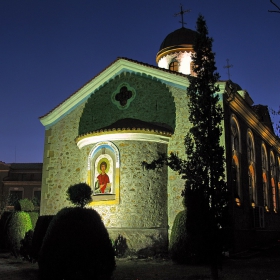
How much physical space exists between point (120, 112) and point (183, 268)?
8.41m

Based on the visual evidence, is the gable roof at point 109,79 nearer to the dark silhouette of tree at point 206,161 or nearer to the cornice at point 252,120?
the cornice at point 252,120

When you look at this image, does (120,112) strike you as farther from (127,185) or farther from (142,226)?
(142,226)

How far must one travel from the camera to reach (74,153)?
18.1 m

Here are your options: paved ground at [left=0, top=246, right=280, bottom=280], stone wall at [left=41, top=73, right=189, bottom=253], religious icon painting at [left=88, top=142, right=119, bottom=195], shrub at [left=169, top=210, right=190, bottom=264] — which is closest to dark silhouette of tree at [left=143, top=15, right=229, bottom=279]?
paved ground at [left=0, top=246, right=280, bottom=280]

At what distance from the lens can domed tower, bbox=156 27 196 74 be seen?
22656 millimetres

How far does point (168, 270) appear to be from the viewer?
1141 centimetres

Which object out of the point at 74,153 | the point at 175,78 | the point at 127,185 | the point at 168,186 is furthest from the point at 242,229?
the point at 74,153

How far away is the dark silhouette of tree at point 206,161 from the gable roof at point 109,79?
5.24 metres

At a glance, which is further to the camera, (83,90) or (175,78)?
(83,90)

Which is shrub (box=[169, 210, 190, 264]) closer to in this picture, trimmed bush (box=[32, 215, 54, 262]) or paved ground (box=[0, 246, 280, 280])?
paved ground (box=[0, 246, 280, 280])

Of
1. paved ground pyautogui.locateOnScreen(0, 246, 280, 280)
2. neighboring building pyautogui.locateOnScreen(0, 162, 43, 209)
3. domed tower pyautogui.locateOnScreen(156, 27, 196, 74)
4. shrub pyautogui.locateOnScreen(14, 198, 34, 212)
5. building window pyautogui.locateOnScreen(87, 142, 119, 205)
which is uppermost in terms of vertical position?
domed tower pyautogui.locateOnScreen(156, 27, 196, 74)

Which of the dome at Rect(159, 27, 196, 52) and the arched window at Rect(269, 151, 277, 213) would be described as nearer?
the arched window at Rect(269, 151, 277, 213)

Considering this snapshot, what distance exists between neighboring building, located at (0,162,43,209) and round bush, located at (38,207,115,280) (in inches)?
1486

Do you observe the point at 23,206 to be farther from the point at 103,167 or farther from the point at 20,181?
the point at 20,181
